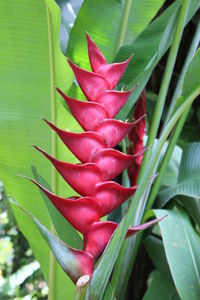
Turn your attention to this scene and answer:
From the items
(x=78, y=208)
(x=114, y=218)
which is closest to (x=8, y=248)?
(x=114, y=218)

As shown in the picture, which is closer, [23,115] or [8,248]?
[23,115]

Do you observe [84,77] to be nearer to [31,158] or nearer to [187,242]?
[31,158]

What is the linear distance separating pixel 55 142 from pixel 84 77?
7.0 inches

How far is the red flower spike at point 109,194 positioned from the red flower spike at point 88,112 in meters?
0.07

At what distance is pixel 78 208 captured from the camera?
457 mm

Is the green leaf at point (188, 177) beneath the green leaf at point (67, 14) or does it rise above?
beneath

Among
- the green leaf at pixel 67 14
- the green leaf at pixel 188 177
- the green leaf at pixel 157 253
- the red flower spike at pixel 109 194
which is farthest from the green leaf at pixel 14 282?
the red flower spike at pixel 109 194

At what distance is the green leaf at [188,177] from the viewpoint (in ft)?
2.49

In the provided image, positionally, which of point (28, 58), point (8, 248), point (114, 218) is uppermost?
point (28, 58)

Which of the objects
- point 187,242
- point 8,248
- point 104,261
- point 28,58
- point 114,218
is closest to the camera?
point 104,261

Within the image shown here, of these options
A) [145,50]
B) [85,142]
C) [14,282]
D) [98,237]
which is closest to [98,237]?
[98,237]

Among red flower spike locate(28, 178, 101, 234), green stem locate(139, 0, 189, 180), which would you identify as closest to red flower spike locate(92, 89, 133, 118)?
red flower spike locate(28, 178, 101, 234)

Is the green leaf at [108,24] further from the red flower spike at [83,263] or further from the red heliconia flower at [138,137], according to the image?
the red flower spike at [83,263]

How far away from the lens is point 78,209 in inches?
18.0
